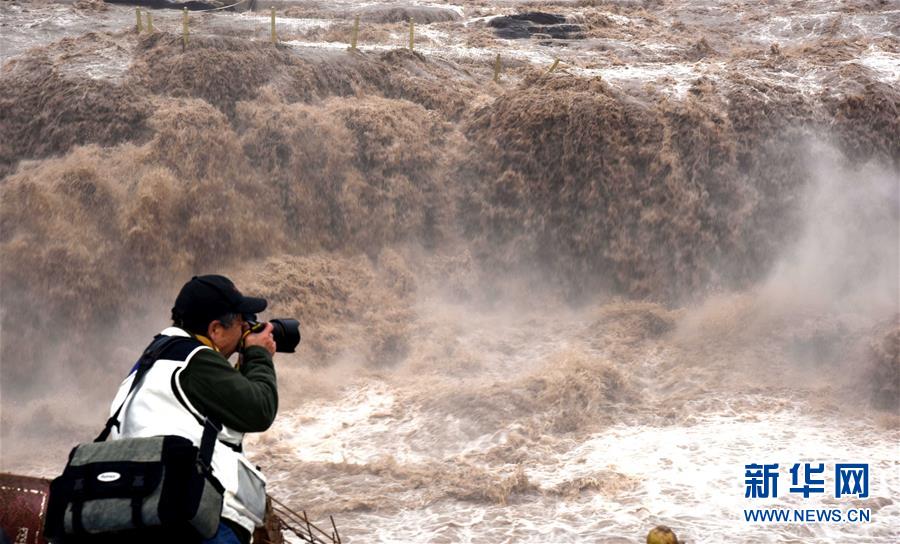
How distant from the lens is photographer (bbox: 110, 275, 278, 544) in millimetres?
2525

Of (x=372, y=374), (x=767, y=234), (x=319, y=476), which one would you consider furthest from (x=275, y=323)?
(x=767, y=234)

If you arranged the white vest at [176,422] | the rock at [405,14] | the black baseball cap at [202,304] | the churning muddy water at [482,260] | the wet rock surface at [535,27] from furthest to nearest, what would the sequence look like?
the rock at [405,14] < the wet rock surface at [535,27] < the churning muddy water at [482,260] < the black baseball cap at [202,304] < the white vest at [176,422]

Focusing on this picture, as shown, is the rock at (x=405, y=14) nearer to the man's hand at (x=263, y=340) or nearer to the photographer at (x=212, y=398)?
the man's hand at (x=263, y=340)

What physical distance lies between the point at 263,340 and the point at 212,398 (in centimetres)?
42

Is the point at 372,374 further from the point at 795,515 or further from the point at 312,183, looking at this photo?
the point at 795,515

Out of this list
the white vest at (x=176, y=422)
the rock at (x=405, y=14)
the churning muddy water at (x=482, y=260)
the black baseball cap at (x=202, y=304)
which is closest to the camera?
the white vest at (x=176, y=422)

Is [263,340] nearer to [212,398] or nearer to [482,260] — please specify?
[212,398]

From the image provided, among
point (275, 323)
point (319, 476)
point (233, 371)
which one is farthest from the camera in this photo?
point (319, 476)

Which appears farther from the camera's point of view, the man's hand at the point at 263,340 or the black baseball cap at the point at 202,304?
the man's hand at the point at 263,340

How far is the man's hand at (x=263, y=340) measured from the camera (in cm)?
290

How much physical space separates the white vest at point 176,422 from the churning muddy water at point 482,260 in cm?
442

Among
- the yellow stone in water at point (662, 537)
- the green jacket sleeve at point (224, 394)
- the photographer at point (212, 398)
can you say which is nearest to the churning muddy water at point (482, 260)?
the yellow stone in water at point (662, 537)

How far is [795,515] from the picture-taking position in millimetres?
6941

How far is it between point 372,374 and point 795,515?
15.5 ft
